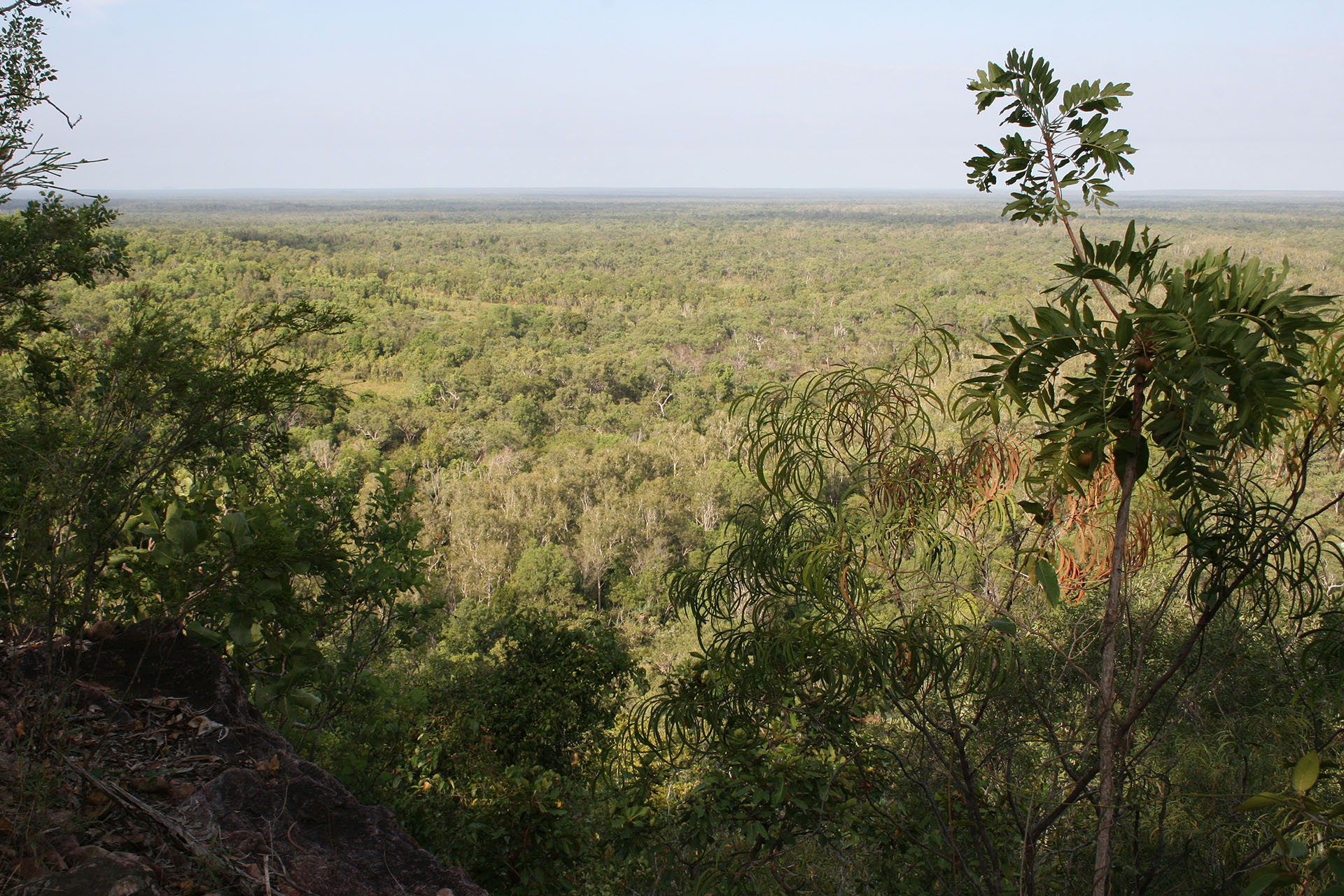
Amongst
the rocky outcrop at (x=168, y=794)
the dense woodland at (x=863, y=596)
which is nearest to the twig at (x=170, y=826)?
the rocky outcrop at (x=168, y=794)

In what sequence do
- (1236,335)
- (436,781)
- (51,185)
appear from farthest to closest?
1. (436,781)
2. (51,185)
3. (1236,335)

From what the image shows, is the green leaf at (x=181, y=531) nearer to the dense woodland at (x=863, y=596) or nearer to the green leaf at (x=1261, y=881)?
the dense woodland at (x=863, y=596)

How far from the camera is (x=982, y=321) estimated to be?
37.3 m

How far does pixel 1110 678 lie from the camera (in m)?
1.60

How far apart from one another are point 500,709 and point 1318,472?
24.1m

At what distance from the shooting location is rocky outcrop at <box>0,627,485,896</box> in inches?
82.1

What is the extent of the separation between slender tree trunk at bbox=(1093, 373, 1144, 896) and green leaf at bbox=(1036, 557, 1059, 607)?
0.09 meters

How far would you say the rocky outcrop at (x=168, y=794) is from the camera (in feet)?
6.84

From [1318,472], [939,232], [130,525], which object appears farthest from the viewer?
[939,232]

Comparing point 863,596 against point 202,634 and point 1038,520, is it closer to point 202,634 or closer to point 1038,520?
point 1038,520

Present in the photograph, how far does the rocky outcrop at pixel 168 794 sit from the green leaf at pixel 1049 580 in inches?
85.1

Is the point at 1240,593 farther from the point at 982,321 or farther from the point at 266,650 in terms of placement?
the point at 982,321

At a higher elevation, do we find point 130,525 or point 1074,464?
point 1074,464

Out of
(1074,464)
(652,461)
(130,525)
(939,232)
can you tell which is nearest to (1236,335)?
(1074,464)
